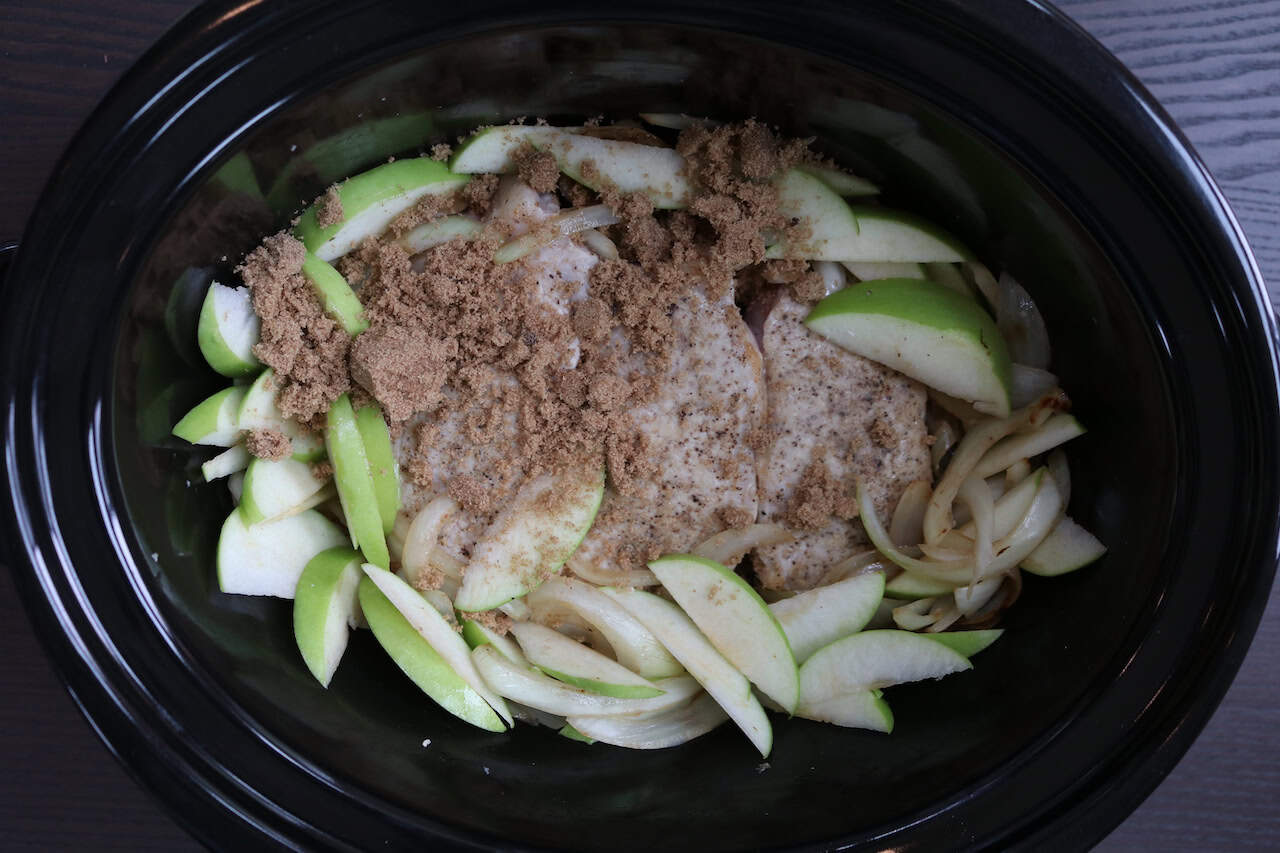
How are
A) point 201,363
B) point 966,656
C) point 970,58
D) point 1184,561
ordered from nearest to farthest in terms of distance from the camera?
point 970,58 → point 1184,561 → point 201,363 → point 966,656

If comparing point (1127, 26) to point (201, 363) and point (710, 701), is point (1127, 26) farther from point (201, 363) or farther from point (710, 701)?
point (201, 363)

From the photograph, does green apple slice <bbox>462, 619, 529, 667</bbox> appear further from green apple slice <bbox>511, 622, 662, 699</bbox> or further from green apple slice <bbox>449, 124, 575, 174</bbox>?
green apple slice <bbox>449, 124, 575, 174</bbox>

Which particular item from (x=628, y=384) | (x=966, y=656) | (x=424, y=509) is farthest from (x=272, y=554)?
(x=966, y=656)

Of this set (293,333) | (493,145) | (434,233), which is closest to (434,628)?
(293,333)

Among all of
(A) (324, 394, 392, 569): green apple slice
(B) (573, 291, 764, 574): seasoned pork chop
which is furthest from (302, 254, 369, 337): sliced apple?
(B) (573, 291, 764, 574): seasoned pork chop

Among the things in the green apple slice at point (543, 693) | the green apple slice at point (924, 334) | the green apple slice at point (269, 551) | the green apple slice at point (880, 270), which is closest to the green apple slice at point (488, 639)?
the green apple slice at point (543, 693)

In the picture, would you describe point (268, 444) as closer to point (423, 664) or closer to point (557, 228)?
point (423, 664)
